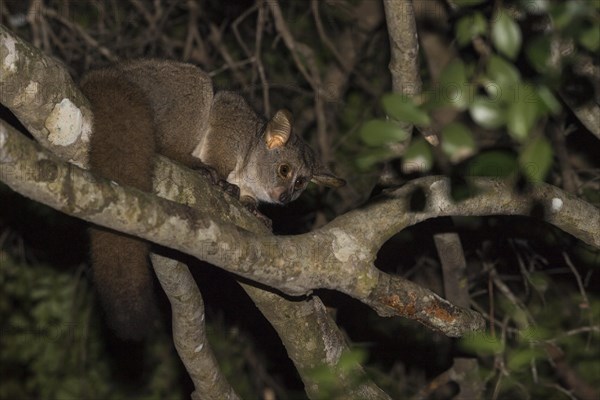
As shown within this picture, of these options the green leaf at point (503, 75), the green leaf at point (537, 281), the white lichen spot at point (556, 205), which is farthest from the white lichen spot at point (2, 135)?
the green leaf at point (537, 281)

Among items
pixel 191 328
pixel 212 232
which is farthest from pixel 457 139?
pixel 191 328

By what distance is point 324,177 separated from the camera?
5297 millimetres

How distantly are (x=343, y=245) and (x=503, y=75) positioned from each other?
67.2 inches

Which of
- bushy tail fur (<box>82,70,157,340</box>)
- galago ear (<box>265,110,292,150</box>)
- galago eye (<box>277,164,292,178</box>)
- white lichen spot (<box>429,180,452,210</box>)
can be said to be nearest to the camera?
bushy tail fur (<box>82,70,157,340</box>)

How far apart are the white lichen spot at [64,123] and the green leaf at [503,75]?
1829mm

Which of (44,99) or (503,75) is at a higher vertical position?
(503,75)

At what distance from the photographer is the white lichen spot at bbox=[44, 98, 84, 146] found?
9.55 feet

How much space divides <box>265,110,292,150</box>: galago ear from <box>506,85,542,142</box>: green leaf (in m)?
3.09

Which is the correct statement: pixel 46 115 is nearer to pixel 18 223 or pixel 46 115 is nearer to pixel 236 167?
pixel 236 167

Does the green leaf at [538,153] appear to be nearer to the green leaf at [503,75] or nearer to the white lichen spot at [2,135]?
the green leaf at [503,75]

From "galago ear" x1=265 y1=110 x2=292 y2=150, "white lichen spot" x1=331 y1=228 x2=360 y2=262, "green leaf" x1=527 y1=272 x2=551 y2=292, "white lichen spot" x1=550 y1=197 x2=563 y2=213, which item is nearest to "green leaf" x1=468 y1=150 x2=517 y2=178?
"white lichen spot" x1=331 y1=228 x2=360 y2=262

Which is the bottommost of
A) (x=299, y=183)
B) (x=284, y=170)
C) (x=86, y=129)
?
(x=299, y=183)

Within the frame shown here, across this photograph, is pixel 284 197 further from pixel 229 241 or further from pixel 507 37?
pixel 507 37

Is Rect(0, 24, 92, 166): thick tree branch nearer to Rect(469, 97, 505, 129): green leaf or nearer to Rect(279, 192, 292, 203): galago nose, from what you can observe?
Rect(469, 97, 505, 129): green leaf
